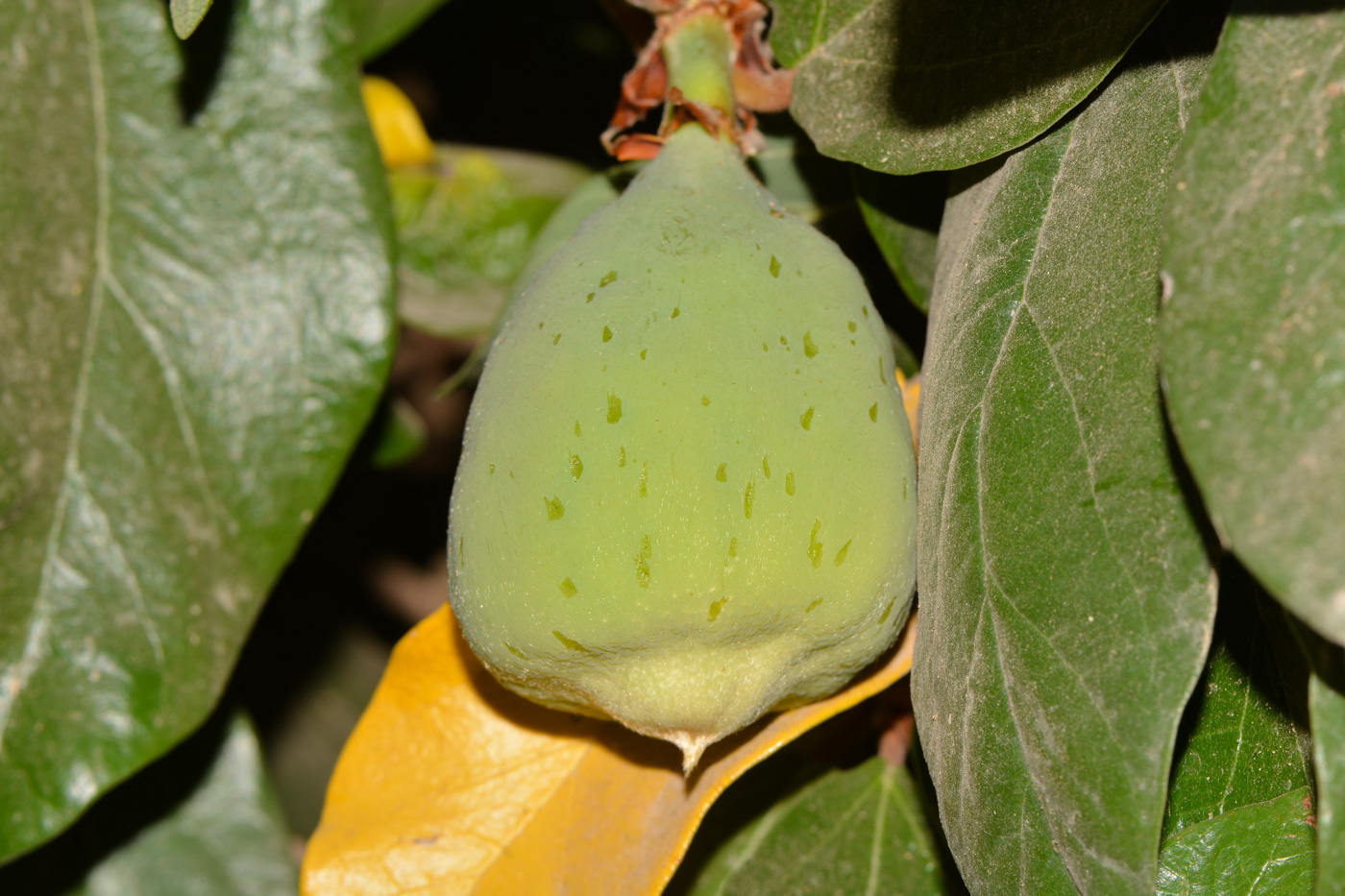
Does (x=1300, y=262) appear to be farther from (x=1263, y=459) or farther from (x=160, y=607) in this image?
(x=160, y=607)

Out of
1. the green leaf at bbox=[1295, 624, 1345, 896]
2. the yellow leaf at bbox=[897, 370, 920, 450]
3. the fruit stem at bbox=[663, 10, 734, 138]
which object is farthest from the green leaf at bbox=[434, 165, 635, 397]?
the green leaf at bbox=[1295, 624, 1345, 896]

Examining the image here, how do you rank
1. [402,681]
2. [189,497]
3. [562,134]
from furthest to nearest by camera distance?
[562,134] → [189,497] → [402,681]

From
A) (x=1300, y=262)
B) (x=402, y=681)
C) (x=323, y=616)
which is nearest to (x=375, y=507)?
(x=323, y=616)

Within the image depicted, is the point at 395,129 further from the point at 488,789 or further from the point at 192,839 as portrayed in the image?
the point at 488,789

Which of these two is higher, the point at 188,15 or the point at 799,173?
the point at 188,15

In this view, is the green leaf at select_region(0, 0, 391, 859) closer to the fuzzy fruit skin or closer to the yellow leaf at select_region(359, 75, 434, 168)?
the fuzzy fruit skin

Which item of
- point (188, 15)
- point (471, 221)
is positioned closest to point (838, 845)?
point (188, 15)
